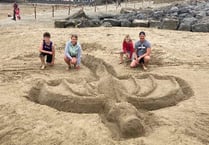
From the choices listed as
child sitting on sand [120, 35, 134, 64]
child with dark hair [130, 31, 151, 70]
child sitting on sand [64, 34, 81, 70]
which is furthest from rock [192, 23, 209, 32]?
child sitting on sand [64, 34, 81, 70]

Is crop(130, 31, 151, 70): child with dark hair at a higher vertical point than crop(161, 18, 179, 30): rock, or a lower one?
lower

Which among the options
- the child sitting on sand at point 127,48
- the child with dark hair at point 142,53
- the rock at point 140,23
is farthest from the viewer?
the rock at point 140,23

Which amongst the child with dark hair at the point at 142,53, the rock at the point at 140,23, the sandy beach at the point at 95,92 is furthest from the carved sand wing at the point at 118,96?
the rock at the point at 140,23

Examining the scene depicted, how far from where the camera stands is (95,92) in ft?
22.4

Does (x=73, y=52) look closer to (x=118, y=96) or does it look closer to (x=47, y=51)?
(x=47, y=51)

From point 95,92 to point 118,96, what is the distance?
1.31ft

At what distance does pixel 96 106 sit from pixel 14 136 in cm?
148

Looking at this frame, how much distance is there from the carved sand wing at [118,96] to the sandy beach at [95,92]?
2cm

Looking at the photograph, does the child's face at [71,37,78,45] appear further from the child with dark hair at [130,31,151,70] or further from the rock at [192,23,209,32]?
the rock at [192,23,209,32]

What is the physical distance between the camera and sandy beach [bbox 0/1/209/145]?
5.41 m

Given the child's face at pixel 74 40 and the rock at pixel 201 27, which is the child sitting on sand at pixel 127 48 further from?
the rock at pixel 201 27

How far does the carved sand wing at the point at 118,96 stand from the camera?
576 cm

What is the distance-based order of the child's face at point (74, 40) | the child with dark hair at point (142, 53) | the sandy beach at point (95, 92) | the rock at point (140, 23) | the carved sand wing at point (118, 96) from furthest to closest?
the rock at point (140, 23) → the child with dark hair at point (142, 53) → the child's face at point (74, 40) → the carved sand wing at point (118, 96) → the sandy beach at point (95, 92)

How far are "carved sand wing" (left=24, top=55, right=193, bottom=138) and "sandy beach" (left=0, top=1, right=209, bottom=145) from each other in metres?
0.02
